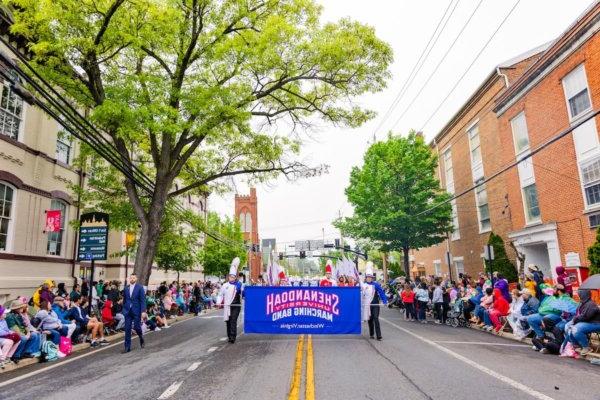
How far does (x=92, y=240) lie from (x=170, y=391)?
971 centimetres

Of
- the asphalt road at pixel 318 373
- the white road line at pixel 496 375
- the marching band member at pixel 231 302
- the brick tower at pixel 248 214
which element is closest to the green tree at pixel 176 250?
the marching band member at pixel 231 302

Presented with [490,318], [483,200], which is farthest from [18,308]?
[483,200]

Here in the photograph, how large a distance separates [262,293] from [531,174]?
48.8 ft

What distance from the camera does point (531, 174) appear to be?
1966 centimetres

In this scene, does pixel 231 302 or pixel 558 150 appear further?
pixel 558 150

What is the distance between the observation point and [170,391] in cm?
620

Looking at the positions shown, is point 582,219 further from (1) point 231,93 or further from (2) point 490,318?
(1) point 231,93

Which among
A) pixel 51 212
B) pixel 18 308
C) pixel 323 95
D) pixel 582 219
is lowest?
pixel 18 308

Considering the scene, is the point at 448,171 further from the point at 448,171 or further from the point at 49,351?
the point at 49,351

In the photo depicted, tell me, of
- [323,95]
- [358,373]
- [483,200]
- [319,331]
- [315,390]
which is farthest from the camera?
[483,200]

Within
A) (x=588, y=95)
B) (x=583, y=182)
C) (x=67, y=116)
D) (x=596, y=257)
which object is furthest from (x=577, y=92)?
(x=67, y=116)

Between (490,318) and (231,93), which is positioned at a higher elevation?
(231,93)

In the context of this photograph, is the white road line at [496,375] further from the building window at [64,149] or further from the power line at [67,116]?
the building window at [64,149]

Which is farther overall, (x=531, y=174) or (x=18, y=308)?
(x=531, y=174)
